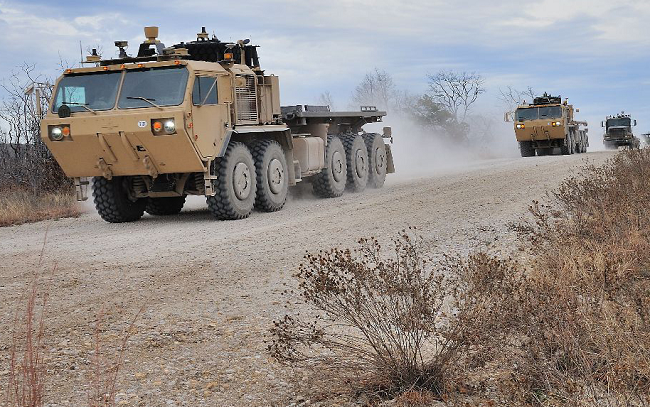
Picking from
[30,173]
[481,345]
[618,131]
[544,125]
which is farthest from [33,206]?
[618,131]

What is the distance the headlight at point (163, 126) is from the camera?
12422 mm

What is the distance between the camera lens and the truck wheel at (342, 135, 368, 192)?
19.1 meters

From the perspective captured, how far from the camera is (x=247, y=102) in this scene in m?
14.6

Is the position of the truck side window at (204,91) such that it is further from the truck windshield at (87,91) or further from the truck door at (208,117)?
the truck windshield at (87,91)

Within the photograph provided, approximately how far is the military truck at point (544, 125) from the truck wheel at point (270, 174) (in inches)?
798

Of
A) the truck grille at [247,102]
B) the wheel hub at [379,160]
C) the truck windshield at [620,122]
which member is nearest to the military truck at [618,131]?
the truck windshield at [620,122]

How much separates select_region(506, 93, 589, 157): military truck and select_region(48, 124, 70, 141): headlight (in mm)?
23749

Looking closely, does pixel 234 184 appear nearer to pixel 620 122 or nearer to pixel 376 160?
pixel 376 160

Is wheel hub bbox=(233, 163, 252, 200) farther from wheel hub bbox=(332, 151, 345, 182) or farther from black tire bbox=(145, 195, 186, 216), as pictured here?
wheel hub bbox=(332, 151, 345, 182)

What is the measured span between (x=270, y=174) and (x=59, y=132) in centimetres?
377

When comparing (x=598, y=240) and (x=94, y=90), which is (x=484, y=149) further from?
(x=598, y=240)

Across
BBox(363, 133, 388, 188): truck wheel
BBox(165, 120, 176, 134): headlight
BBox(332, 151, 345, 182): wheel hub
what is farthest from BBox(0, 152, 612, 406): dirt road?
BBox(363, 133, 388, 188): truck wheel

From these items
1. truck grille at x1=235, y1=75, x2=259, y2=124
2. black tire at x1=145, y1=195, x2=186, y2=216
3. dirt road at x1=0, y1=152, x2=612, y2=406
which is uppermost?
truck grille at x1=235, y1=75, x2=259, y2=124

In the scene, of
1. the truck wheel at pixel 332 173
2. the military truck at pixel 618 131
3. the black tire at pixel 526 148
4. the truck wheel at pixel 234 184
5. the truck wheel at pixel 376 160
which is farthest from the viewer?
the military truck at pixel 618 131
